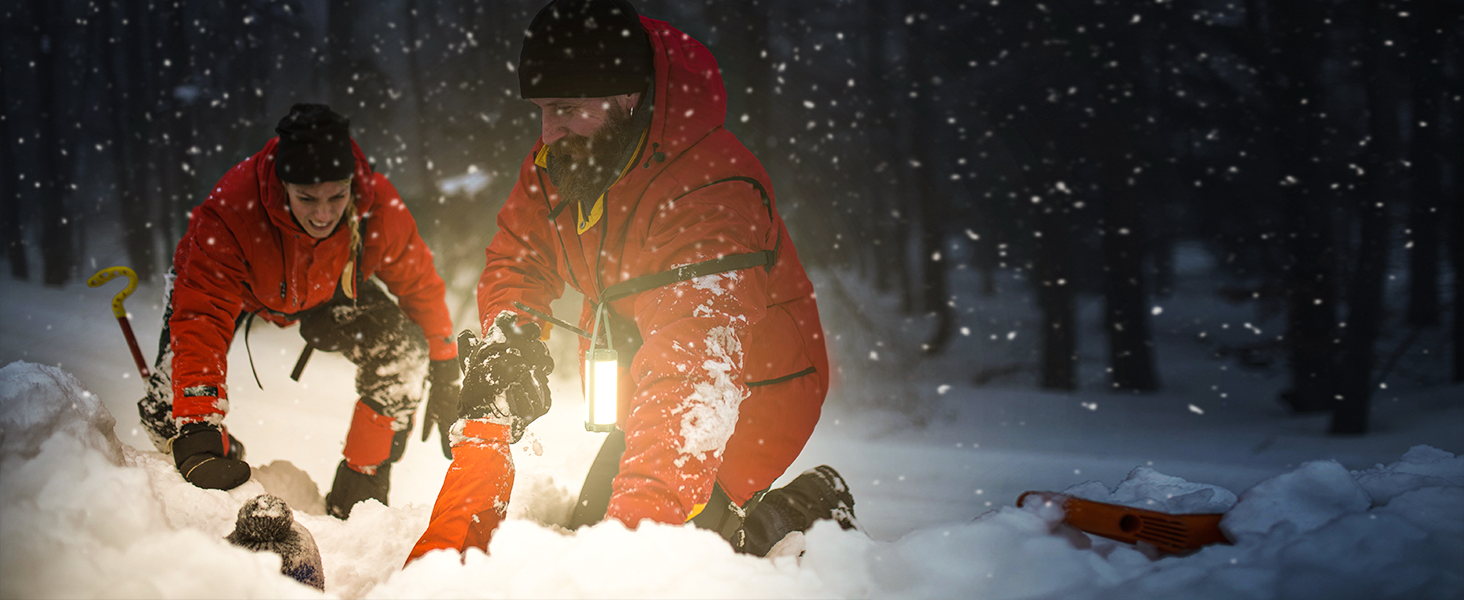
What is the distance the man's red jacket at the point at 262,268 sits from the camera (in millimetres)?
2152

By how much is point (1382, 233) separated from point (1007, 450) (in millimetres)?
2692

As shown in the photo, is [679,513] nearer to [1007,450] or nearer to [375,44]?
[1007,450]

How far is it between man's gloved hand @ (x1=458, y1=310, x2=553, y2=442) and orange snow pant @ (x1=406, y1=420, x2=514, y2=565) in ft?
0.15

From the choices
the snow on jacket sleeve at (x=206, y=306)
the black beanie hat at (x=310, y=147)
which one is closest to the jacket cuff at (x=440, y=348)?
the snow on jacket sleeve at (x=206, y=306)

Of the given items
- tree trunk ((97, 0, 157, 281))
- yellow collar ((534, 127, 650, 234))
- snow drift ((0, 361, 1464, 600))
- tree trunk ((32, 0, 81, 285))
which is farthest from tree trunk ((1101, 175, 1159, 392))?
tree trunk ((32, 0, 81, 285))

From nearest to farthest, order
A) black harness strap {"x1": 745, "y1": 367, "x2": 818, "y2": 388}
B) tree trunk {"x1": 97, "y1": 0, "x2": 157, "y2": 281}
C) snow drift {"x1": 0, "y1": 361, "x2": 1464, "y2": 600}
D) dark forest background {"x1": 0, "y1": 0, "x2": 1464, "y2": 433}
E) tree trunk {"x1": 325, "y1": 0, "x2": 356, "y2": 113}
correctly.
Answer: snow drift {"x1": 0, "y1": 361, "x2": 1464, "y2": 600}
black harness strap {"x1": 745, "y1": 367, "x2": 818, "y2": 388}
dark forest background {"x1": 0, "y1": 0, "x2": 1464, "y2": 433}
tree trunk {"x1": 325, "y1": 0, "x2": 356, "y2": 113}
tree trunk {"x1": 97, "y1": 0, "x2": 157, "y2": 281}

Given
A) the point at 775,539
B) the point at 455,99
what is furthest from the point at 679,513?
the point at 455,99

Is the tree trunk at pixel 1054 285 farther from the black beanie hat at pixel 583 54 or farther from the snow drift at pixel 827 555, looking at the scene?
the black beanie hat at pixel 583 54

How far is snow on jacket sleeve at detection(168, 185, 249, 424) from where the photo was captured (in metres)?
2.08

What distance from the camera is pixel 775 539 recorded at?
1949mm

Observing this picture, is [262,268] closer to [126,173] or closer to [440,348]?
[440,348]

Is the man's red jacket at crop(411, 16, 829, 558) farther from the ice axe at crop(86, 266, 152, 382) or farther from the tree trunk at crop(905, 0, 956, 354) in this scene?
the tree trunk at crop(905, 0, 956, 354)

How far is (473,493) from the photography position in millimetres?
1779

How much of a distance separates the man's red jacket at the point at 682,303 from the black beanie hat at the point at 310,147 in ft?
2.49
